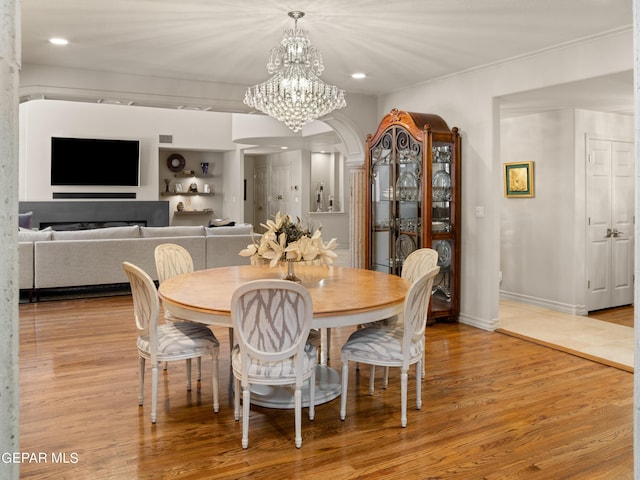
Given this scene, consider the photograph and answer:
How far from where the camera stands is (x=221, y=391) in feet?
11.2

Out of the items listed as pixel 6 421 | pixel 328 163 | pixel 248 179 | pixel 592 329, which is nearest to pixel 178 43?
pixel 6 421

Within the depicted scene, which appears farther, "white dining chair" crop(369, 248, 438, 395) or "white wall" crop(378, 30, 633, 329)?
"white wall" crop(378, 30, 633, 329)

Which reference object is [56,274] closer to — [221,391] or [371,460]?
[221,391]

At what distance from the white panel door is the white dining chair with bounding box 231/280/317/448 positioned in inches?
179

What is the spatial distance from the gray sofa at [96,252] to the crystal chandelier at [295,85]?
257 centimetres

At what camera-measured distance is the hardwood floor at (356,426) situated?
2457 mm

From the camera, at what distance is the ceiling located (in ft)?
11.4

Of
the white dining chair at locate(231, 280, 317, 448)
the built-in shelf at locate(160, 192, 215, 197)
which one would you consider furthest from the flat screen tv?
the white dining chair at locate(231, 280, 317, 448)

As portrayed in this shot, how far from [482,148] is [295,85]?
218 centimetres

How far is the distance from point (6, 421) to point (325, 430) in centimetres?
231

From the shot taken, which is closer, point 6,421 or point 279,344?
point 6,421

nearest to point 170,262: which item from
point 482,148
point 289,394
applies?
point 289,394

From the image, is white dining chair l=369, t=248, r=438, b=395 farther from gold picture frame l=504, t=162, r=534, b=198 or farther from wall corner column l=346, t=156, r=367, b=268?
gold picture frame l=504, t=162, r=534, b=198

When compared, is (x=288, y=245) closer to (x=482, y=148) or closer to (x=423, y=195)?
(x=423, y=195)
